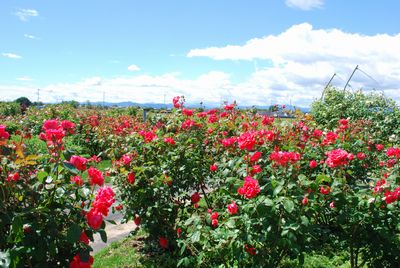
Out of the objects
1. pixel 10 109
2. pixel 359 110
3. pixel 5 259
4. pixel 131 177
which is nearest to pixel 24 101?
pixel 10 109

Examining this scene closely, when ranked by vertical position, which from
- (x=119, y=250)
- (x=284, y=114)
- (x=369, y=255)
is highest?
(x=284, y=114)

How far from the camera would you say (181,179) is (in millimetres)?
4047

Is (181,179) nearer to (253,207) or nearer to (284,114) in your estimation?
(253,207)

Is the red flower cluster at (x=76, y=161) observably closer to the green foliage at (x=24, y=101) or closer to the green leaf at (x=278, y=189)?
the green leaf at (x=278, y=189)

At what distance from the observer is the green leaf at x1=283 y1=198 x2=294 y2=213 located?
7.05 ft

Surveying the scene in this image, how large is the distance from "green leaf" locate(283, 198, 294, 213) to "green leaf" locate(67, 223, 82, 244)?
112 cm

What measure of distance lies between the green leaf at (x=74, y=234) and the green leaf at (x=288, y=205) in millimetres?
1119

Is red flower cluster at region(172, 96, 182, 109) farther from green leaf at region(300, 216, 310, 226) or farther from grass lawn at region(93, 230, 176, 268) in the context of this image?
green leaf at region(300, 216, 310, 226)

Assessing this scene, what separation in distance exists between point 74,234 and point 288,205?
116 cm

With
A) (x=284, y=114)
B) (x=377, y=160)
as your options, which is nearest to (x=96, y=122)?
(x=284, y=114)

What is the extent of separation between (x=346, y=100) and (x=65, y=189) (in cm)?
904

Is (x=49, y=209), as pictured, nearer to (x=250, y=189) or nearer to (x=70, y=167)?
(x=70, y=167)

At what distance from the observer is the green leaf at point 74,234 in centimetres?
165

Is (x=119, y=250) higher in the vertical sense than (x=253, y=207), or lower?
lower
